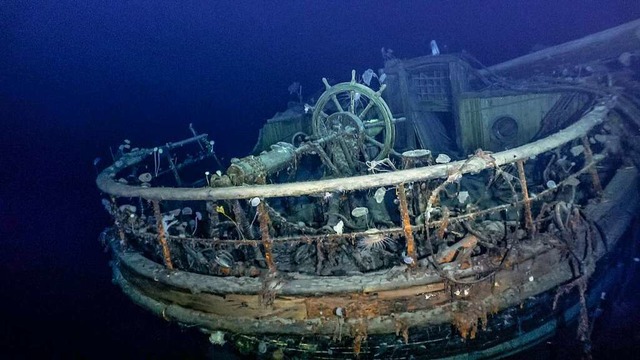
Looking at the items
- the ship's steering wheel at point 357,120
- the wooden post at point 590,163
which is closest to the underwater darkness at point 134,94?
the wooden post at point 590,163

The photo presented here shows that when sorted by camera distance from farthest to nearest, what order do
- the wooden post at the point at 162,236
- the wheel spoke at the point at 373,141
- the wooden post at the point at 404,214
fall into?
1. the wheel spoke at the point at 373,141
2. the wooden post at the point at 162,236
3. the wooden post at the point at 404,214

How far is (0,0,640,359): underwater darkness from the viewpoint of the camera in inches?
307

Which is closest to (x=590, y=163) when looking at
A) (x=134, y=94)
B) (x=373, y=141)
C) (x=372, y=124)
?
(x=373, y=141)

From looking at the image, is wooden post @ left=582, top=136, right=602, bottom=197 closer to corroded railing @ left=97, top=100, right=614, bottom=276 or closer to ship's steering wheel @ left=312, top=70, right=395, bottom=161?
corroded railing @ left=97, top=100, right=614, bottom=276

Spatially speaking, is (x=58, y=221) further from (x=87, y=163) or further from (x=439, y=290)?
(x=439, y=290)

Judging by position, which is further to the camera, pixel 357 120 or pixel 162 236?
pixel 357 120

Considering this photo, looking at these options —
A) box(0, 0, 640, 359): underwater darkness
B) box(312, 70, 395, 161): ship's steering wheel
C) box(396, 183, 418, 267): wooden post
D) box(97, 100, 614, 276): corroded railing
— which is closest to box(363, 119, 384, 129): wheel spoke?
box(312, 70, 395, 161): ship's steering wheel

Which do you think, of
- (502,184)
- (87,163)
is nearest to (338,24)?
(87,163)

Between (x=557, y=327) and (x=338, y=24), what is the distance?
51303 mm

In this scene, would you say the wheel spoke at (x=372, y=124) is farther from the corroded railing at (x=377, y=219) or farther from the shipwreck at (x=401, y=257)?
the corroded railing at (x=377, y=219)

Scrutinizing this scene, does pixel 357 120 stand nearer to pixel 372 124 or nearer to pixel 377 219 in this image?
pixel 372 124

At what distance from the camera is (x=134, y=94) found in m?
22.4

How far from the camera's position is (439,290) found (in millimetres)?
3686

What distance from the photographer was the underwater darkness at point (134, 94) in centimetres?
780
